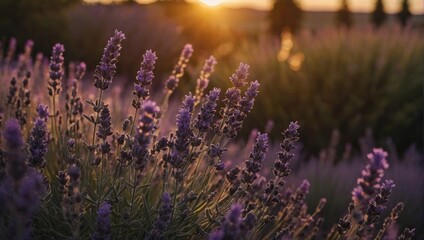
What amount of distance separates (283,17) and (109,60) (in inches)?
2027

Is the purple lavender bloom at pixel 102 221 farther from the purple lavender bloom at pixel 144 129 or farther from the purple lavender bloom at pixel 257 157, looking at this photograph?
the purple lavender bloom at pixel 257 157

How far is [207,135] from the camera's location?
614 centimetres

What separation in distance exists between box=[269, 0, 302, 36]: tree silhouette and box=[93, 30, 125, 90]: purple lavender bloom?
50.6 metres

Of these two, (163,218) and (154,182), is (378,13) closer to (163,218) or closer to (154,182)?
(154,182)

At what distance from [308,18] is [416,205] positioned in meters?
113

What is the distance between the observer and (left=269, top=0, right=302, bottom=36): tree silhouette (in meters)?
52.6

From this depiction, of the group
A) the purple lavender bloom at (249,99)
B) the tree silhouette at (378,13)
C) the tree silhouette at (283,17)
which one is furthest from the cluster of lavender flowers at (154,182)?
the tree silhouette at (378,13)

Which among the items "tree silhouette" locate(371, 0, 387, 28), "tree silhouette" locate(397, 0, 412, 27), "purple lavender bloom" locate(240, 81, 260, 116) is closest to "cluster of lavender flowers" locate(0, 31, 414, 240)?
"purple lavender bloom" locate(240, 81, 260, 116)

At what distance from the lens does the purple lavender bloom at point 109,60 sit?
94.0 inches

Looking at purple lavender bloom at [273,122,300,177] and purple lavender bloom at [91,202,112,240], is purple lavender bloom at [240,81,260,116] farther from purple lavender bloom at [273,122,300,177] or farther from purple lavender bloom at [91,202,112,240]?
purple lavender bloom at [91,202,112,240]

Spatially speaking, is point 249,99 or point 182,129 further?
point 249,99

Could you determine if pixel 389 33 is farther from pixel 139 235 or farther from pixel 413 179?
pixel 139 235

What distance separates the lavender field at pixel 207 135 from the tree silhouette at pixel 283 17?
36478 mm

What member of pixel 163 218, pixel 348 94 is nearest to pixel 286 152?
pixel 163 218
